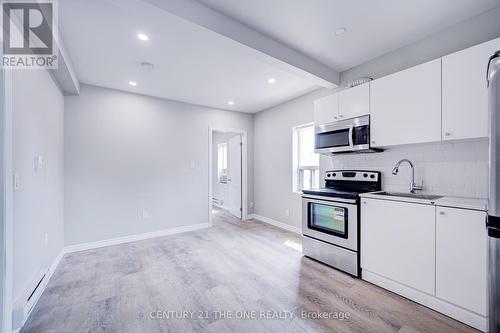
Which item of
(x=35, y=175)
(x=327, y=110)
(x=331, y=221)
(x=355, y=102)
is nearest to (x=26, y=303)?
(x=35, y=175)

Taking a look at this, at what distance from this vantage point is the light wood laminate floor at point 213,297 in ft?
5.54

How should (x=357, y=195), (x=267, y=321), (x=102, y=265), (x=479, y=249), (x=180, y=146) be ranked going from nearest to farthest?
1. (x=479, y=249)
2. (x=267, y=321)
3. (x=357, y=195)
4. (x=102, y=265)
5. (x=180, y=146)

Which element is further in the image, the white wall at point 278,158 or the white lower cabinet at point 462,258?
the white wall at point 278,158

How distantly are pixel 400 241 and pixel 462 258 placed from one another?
1.40 ft

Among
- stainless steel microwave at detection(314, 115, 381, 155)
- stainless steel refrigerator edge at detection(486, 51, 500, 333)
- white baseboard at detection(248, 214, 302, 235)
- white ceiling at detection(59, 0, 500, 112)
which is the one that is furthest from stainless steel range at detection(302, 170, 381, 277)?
white ceiling at detection(59, 0, 500, 112)

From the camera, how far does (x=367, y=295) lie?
2051 millimetres

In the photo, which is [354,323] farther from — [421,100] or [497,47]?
[497,47]

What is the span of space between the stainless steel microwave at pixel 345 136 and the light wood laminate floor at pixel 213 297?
1.50 metres

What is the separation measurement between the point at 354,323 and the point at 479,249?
3.57ft

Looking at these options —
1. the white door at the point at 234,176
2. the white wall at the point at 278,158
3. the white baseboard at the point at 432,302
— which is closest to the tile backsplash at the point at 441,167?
the white baseboard at the point at 432,302

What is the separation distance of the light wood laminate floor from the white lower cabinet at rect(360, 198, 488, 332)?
0.38 ft

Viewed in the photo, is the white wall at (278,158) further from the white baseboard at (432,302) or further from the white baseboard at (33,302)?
the white baseboard at (33,302)

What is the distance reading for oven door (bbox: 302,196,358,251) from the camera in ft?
7.86

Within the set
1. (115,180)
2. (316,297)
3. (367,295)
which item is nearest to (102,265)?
(115,180)
